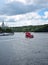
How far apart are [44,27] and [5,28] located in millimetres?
24448

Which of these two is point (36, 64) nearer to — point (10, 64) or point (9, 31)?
point (10, 64)

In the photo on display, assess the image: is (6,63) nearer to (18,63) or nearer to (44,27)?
(18,63)

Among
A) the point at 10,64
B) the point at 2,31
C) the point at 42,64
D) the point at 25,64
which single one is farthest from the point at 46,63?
the point at 2,31

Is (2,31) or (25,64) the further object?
(2,31)

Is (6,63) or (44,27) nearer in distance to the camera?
(6,63)

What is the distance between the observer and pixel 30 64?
23.8 meters

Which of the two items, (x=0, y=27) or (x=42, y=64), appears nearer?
(x=42, y=64)

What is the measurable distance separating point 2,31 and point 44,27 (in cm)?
2677

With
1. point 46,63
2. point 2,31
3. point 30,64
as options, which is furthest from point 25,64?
point 2,31

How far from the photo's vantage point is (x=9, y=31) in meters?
142

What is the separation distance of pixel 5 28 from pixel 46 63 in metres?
121

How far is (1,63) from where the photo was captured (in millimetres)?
24984

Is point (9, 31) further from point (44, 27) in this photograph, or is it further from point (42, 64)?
point (42, 64)

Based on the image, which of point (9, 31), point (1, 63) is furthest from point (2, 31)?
point (1, 63)
